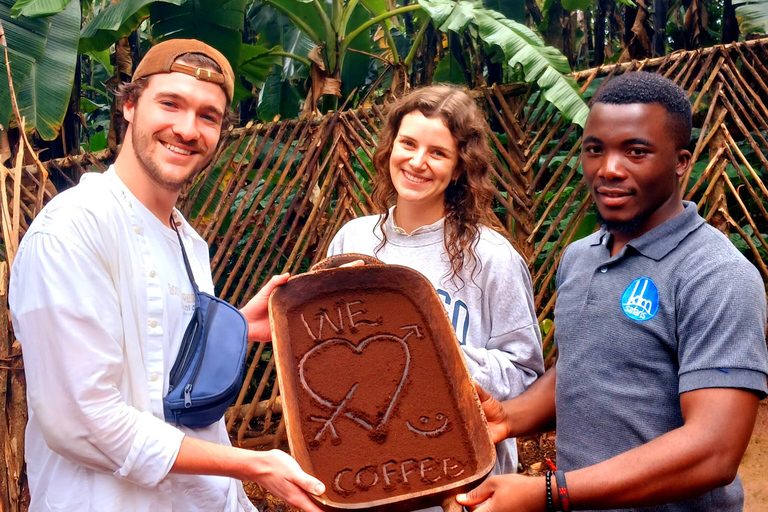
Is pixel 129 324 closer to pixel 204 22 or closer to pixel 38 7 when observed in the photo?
pixel 38 7

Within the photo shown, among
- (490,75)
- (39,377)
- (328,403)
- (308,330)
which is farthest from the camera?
(490,75)

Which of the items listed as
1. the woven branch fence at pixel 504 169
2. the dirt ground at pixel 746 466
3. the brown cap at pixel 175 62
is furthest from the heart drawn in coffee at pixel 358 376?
the dirt ground at pixel 746 466

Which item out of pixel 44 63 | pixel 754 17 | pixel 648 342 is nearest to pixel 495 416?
pixel 648 342

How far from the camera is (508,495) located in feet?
4.07

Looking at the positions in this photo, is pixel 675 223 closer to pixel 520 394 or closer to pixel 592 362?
pixel 592 362

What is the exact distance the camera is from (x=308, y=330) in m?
1.65

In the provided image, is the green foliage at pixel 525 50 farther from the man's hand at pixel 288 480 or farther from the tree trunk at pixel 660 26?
the tree trunk at pixel 660 26

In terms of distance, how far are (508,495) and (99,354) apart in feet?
2.88

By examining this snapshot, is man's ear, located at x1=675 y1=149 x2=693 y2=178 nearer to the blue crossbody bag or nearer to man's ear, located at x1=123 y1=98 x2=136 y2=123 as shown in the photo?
the blue crossbody bag

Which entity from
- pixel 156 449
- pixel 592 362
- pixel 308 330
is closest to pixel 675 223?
pixel 592 362

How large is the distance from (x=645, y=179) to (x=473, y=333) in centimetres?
65

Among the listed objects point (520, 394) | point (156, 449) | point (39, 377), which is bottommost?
point (520, 394)

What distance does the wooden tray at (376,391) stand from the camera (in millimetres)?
1375

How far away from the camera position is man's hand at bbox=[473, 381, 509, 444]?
1598mm
